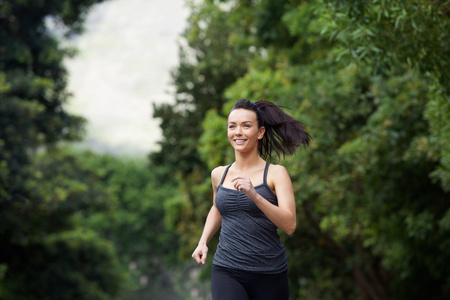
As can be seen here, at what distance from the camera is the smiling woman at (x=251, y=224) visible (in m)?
3.74

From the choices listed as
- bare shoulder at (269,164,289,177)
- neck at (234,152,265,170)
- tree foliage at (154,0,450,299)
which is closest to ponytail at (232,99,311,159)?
neck at (234,152,265,170)

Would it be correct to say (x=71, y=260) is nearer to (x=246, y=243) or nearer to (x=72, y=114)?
(x=72, y=114)

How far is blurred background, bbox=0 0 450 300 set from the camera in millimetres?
8288

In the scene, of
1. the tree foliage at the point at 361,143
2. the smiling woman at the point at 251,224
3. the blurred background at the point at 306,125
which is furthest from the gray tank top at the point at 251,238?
the tree foliage at the point at 361,143

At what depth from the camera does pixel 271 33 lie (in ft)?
52.3

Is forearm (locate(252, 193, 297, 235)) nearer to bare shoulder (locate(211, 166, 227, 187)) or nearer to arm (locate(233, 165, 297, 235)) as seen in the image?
arm (locate(233, 165, 297, 235))

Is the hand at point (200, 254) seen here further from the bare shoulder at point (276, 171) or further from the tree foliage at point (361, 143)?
the tree foliage at point (361, 143)

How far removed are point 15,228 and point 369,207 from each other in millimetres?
11719

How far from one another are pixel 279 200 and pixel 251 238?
0.32 metres

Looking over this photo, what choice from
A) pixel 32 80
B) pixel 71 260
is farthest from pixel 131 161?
pixel 32 80

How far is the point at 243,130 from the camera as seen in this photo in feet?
13.0

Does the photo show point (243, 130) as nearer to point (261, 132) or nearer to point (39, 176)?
point (261, 132)

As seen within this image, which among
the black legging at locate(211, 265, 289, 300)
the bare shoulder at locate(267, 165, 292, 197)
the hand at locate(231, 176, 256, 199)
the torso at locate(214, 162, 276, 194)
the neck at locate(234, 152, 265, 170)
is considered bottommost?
the black legging at locate(211, 265, 289, 300)

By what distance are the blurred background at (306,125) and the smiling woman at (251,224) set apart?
0.79m
